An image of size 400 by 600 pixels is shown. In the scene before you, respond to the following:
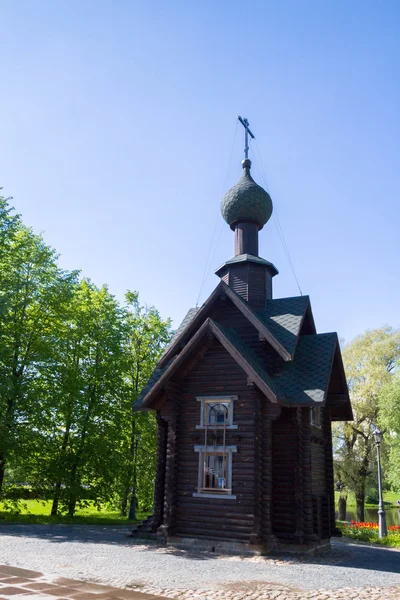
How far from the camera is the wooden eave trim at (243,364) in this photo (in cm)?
1459

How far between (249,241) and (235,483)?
35.2 ft

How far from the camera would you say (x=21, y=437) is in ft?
70.4

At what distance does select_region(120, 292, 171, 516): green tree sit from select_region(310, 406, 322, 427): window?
11754 mm

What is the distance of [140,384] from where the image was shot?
28781 mm

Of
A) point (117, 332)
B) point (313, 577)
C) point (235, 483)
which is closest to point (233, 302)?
point (235, 483)

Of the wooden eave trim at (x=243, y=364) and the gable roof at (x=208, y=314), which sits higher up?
the gable roof at (x=208, y=314)

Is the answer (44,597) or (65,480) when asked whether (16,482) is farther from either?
(44,597)

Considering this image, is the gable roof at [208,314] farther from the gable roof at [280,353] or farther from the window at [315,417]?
the window at [315,417]

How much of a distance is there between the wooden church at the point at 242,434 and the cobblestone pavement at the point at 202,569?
986 mm

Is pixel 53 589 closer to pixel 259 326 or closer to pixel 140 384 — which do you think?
pixel 259 326

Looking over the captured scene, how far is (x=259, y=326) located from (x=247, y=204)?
6927 millimetres

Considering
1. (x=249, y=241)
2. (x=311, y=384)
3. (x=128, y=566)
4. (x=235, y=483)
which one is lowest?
(x=128, y=566)

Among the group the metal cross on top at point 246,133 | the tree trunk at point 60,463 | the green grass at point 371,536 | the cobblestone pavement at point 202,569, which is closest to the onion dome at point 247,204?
the metal cross on top at point 246,133

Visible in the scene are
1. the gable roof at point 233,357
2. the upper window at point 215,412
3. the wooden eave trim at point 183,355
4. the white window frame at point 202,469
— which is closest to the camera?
the gable roof at point 233,357
